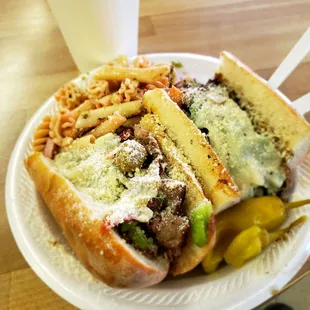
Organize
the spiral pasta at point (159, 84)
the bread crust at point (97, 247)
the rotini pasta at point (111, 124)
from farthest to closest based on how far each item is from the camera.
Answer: the spiral pasta at point (159, 84)
the rotini pasta at point (111, 124)
the bread crust at point (97, 247)

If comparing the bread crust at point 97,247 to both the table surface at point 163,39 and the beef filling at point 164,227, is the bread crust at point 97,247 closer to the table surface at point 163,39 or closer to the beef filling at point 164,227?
the beef filling at point 164,227

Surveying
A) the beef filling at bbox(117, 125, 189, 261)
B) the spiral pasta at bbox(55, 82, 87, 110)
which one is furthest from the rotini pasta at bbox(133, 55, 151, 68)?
the beef filling at bbox(117, 125, 189, 261)

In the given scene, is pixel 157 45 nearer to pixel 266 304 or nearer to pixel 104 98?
pixel 104 98

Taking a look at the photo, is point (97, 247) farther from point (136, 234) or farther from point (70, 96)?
point (70, 96)

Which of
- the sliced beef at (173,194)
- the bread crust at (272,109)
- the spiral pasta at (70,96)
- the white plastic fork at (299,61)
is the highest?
the white plastic fork at (299,61)

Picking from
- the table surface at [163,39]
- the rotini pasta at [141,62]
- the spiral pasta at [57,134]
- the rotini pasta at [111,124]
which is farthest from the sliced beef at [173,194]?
the table surface at [163,39]

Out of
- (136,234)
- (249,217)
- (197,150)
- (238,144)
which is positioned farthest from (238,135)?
(136,234)
